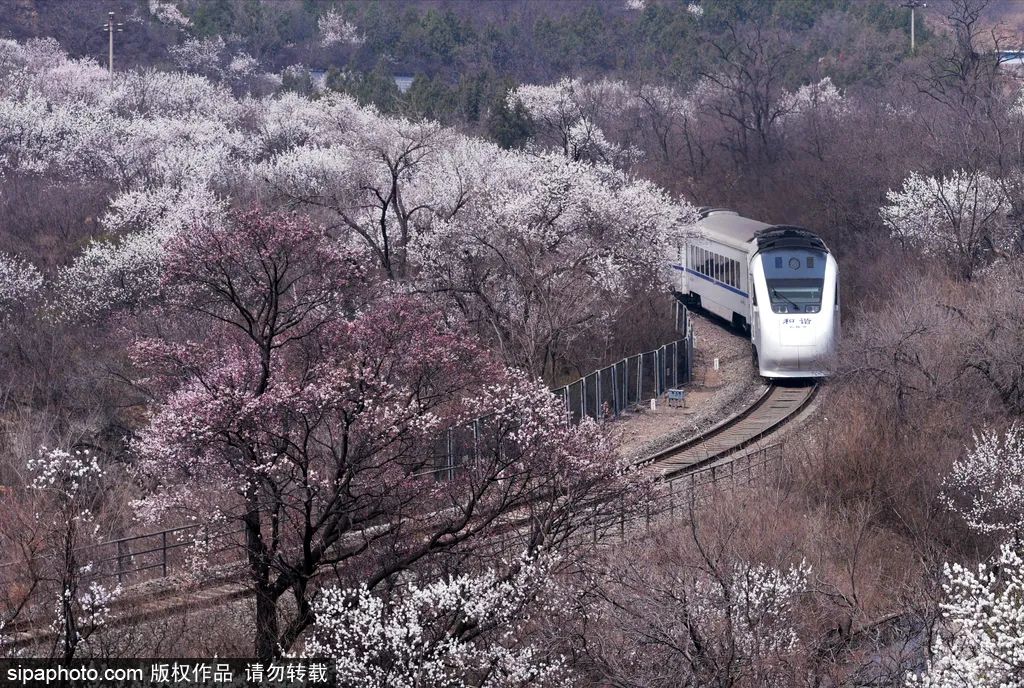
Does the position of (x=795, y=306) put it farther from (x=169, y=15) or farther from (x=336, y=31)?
(x=336, y=31)

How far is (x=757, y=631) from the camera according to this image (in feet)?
45.0

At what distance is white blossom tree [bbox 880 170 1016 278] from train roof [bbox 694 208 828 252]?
12.4ft

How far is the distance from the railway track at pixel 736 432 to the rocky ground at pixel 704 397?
15.6 inches

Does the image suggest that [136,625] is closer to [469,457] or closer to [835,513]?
[469,457]

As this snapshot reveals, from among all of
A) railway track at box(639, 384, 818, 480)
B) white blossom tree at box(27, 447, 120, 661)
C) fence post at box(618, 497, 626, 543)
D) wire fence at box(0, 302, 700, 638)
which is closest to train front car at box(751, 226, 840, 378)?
railway track at box(639, 384, 818, 480)

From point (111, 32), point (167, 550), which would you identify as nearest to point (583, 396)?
point (167, 550)

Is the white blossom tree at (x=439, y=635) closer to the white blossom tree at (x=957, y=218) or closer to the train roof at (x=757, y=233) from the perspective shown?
the train roof at (x=757, y=233)

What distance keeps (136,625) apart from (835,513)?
10539 millimetres

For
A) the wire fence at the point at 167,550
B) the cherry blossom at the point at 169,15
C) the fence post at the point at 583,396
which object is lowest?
the wire fence at the point at 167,550

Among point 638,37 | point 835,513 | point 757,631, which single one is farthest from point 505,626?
point 638,37

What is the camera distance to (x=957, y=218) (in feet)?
112

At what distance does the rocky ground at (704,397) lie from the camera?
2552cm

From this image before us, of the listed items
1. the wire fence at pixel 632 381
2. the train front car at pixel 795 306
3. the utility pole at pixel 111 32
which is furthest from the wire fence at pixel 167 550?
the utility pole at pixel 111 32

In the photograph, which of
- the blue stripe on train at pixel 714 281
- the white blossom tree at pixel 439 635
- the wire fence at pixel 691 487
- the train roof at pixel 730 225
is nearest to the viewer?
the white blossom tree at pixel 439 635
